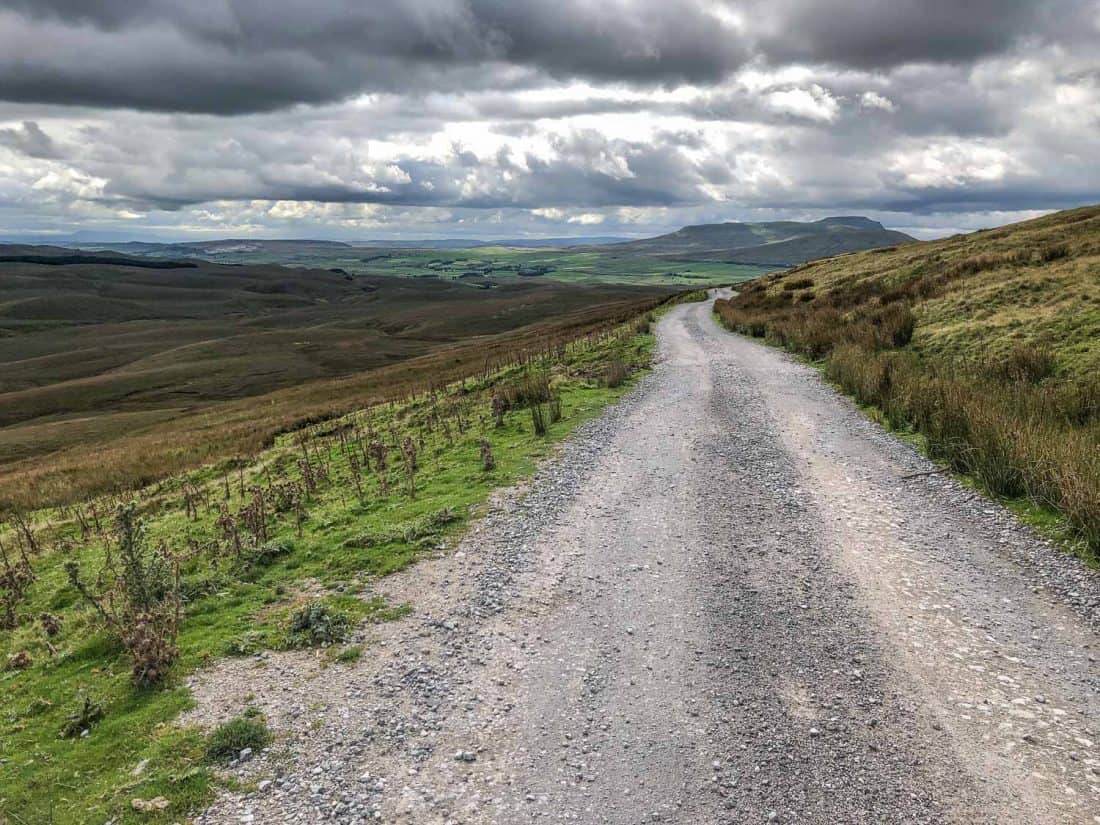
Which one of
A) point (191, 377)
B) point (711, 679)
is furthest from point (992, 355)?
point (191, 377)

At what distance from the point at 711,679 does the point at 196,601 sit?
→ 25.3 ft

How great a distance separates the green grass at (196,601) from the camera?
5.91 meters

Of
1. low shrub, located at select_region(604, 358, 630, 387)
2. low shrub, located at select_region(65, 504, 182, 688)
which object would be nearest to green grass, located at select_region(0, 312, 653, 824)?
low shrub, located at select_region(65, 504, 182, 688)

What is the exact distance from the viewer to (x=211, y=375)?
8262cm

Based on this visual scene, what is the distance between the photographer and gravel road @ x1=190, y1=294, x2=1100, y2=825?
5.36 metres

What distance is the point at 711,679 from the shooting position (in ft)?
22.5

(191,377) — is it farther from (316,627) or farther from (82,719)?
(82,719)

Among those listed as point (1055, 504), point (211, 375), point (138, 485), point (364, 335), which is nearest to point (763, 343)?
point (1055, 504)

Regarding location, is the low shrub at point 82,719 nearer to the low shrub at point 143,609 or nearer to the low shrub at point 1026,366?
the low shrub at point 143,609

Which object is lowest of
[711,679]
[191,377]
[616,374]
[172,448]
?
[191,377]

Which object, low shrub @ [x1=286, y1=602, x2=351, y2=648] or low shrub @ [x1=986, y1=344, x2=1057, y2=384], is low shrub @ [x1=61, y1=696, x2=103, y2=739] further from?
low shrub @ [x1=986, y1=344, x2=1057, y2=384]

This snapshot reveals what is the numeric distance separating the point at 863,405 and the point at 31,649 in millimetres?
20140

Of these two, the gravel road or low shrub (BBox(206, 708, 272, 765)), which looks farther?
low shrub (BBox(206, 708, 272, 765))

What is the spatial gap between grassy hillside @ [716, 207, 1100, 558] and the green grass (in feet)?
30.2
